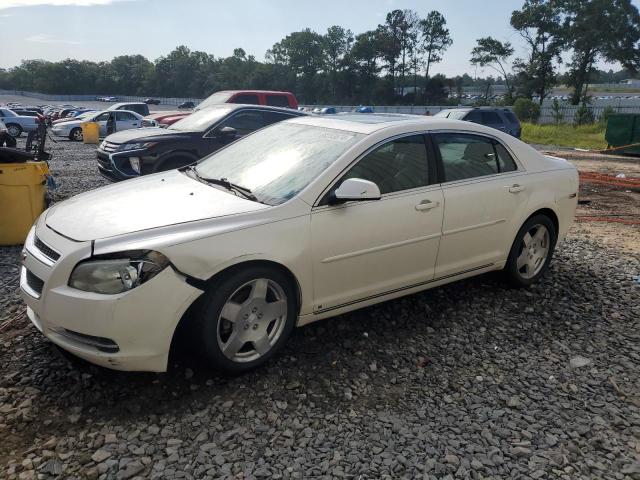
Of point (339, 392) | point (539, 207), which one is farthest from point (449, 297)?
point (339, 392)

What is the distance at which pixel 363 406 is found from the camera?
296 cm

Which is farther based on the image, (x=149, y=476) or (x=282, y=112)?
(x=282, y=112)

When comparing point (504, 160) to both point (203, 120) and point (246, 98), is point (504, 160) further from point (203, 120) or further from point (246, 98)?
point (246, 98)

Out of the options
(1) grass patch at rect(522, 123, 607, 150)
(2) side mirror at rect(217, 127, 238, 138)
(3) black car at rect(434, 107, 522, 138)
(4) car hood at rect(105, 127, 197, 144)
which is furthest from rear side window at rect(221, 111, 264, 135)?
(1) grass patch at rect(522, 123, 607, 150)

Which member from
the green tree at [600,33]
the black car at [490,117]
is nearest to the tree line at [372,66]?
the green tree at [600,33]

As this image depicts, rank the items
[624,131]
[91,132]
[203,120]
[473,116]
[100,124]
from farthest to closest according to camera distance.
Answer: [100,124] → [91,132] → [624,131] → [473,116] → [203,120]

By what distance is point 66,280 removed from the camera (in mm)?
2777

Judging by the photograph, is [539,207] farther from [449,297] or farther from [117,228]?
[117,228]

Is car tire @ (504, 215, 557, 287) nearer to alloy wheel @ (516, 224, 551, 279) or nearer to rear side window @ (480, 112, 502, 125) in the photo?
alloy wheel @ (516, 224, 551, 279)

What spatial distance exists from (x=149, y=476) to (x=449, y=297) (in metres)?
2.94

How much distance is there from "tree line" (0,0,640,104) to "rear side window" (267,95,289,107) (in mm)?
35146

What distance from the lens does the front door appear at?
131 inches

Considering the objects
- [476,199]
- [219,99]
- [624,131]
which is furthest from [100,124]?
[476,199]

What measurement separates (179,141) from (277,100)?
22.1 feet
